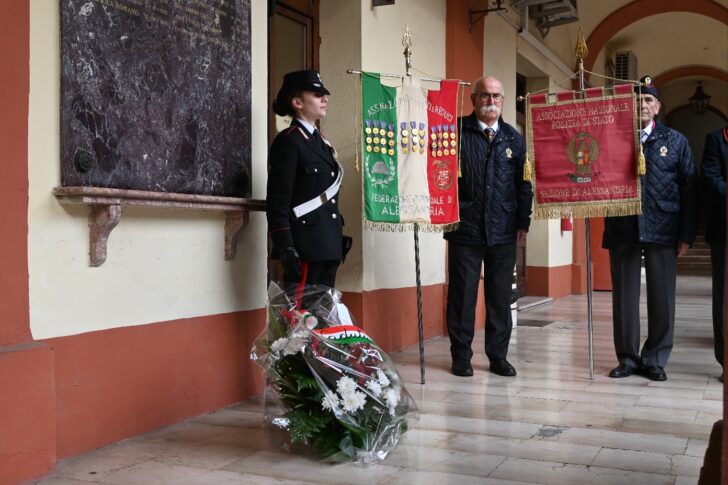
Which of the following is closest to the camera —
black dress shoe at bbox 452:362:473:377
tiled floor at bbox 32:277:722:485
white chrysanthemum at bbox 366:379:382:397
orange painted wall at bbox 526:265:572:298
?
tiled floor at bbox 32:277:722:485

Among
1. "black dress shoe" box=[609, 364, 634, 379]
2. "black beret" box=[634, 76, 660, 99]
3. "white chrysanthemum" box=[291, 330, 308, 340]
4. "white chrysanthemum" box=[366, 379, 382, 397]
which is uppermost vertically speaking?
"black beret" box=[634, 76, 660, 99]

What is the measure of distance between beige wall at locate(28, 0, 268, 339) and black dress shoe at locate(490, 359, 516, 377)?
1560 millimetres

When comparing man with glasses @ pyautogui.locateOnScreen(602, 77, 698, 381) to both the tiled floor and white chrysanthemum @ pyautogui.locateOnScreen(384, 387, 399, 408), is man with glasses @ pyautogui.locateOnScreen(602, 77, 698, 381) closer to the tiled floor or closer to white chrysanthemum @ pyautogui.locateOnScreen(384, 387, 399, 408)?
the tiled floor

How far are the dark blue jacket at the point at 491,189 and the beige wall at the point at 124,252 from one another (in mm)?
1321

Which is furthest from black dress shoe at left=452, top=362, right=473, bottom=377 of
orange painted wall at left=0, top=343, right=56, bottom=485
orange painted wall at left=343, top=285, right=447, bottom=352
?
orange painted wall at left=0, top=343, right=56, bottom=485

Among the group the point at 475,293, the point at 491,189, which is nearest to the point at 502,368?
the point at 475,293

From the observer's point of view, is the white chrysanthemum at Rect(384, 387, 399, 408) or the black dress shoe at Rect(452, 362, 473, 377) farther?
the black dress shoe at Rect(452, 362, 473, 377)

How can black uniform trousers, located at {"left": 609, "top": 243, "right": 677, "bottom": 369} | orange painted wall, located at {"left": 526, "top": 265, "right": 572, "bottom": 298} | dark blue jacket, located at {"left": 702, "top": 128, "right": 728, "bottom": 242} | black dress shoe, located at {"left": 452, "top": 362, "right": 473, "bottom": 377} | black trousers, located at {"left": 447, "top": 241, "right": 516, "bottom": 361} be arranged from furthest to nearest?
orange painted wall, located at {"left": 526, "top": 265, "right": 572, "bottom": 298}, black trousers, located at {"left": 447, "top": 241, "right": 516, "bottom": 361}, black dress shoe, located at {"left": 452, "top": 362, "right": 473, "bottom": 377}, black uniform trousers, located at {"left": 609, "top": 243, "right": 677, "bottom": 369}, dark blue jacket, located at {"left": 702, "top": 128, "right": 728, "bottom": 242}

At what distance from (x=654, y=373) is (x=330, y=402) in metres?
2.49

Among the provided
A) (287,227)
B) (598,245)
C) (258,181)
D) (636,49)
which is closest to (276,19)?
(258,181)

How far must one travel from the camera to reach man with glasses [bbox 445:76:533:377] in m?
4.91

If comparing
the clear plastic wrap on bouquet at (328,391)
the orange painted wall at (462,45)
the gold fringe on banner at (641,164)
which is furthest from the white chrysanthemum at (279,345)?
the orange painted wall at (462,45)

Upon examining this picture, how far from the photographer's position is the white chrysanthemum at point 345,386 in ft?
10.0

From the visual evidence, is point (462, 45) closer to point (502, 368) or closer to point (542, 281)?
point (502, 368)
